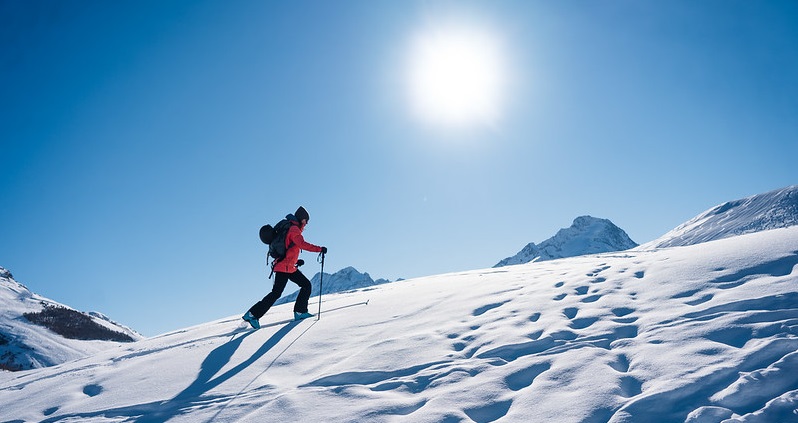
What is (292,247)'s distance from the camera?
879 cm

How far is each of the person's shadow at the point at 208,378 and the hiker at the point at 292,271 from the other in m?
1.07

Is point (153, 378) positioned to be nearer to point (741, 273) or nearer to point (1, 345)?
point (741, 273)

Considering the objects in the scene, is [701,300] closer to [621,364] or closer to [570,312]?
[570,312]

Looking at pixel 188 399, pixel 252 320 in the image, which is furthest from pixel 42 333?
pixel 188 399

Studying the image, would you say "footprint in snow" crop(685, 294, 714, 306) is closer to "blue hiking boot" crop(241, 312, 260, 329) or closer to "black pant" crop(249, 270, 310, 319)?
"black pant" crop(249, 270, 310, 319)

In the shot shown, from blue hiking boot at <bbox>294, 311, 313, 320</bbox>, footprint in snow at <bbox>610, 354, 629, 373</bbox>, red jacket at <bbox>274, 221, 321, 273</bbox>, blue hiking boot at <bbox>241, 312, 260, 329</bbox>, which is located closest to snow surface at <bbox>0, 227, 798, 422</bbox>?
footprint in snow at <bbox>610, 354, 629, 373</bbox>

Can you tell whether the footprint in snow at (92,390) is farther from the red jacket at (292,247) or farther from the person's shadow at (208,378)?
the red jacket at (292,247)

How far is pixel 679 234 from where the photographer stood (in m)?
184

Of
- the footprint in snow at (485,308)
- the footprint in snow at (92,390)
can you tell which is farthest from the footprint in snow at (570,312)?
the footprint in snow at (92,390)

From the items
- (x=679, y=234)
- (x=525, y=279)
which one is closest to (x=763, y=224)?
(x=679, y=234)

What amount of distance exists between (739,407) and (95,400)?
6.36 m

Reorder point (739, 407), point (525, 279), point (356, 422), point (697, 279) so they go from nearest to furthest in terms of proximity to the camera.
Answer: point (739, 407), point (356, 422), point (697, 279), point (525, 279)

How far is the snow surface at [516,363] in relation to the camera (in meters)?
3.51

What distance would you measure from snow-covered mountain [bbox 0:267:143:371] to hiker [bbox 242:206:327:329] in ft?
60.0
